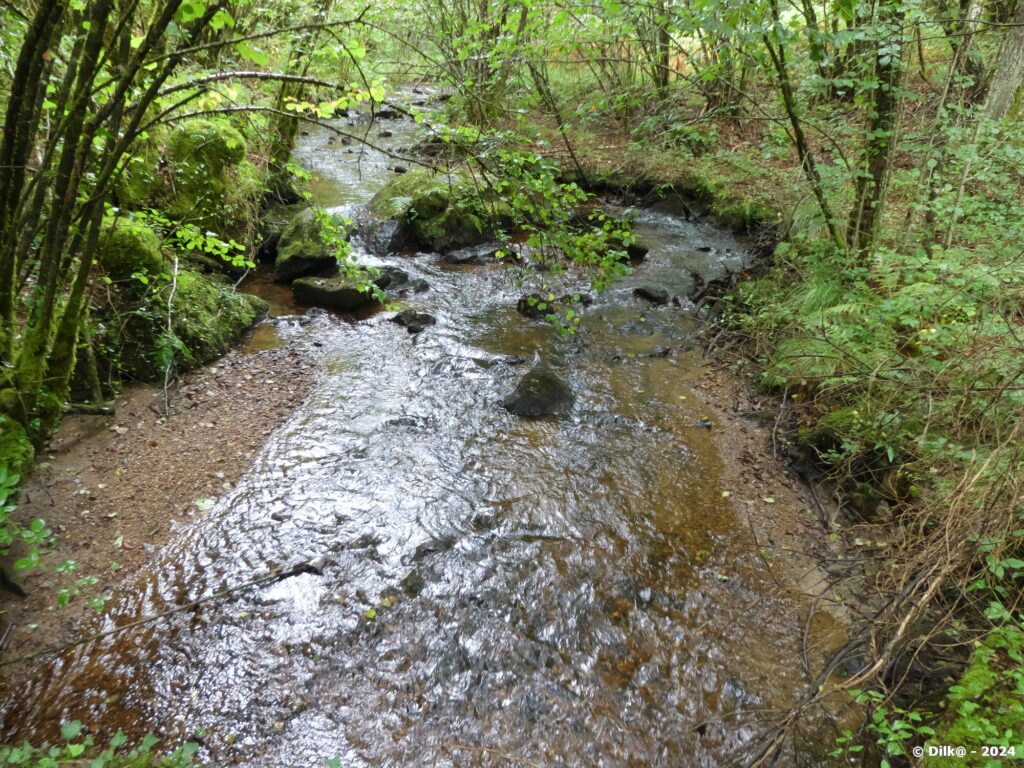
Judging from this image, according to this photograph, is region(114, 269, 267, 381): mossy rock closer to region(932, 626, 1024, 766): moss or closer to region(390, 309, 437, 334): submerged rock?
region(390, 309, 437, 334): submerged rock

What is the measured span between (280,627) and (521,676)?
5.71 feet

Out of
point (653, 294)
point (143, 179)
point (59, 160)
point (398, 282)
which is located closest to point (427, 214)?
point (398, 282)

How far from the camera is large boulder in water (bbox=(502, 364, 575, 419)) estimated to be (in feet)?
21.5

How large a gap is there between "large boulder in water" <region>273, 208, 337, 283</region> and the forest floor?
2.98 metres

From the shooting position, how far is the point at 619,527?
497 cm

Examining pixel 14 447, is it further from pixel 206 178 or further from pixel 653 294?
pixel 653 294

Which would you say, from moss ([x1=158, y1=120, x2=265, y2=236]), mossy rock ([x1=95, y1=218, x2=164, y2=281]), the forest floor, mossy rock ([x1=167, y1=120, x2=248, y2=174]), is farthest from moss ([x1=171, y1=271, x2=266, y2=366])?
mossy rock ([x1=167, y1=120, x2=248, y2=174])

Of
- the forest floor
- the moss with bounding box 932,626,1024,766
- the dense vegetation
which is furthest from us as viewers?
the forest floor

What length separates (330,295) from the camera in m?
8.55

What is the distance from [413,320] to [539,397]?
9.35 feet

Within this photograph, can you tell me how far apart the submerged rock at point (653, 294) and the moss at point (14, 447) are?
8530mm

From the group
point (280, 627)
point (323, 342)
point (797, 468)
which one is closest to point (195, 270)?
point (323, 342)

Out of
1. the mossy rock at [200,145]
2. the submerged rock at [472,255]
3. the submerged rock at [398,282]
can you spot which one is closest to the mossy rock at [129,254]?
the mossy rock at [200,145]

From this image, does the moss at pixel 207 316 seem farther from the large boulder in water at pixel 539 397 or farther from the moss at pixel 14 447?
the large boulder in water at pixel 539 397
